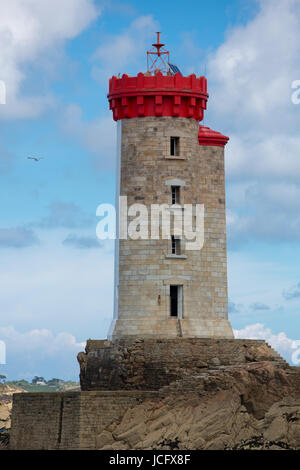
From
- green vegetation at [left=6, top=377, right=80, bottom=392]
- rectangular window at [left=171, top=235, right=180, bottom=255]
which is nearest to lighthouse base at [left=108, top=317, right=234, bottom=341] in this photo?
rectangular window at [left=171, top=235, right=180, bottom=255]

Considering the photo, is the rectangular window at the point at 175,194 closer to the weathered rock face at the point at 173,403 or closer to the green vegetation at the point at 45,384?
the weathered rock face at the point at 173,403

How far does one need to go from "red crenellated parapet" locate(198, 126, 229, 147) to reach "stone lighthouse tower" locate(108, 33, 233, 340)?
0.18 ft

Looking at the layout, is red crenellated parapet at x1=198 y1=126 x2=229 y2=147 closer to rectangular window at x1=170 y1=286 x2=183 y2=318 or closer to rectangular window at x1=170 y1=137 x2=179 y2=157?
rectangular window at x1=170 y1=137 x2=179 y2=157

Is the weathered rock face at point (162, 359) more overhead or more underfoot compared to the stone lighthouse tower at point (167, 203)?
more underfoot

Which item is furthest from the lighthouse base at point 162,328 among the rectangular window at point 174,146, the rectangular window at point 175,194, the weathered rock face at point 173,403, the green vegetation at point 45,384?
the green vegetation at point 45,384

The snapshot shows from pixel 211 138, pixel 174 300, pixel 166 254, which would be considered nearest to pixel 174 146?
pixel 211 138

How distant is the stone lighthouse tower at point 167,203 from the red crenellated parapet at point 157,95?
0.14 ft

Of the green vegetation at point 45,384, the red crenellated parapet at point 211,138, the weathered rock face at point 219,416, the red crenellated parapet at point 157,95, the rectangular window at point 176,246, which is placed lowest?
the weathered rock face at point 219,416

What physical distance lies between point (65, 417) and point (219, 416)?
628 centimetres

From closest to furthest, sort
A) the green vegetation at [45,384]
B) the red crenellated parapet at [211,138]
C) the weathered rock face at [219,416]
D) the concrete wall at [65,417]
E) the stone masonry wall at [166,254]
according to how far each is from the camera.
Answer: the weathered rock face at [219,416] < the concrete wall at [65,417] < the stone masonry wall at [166,254] < the red crenellated parapet at [211,138] < the green vegetation at [45,384]

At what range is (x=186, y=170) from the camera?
55.8m

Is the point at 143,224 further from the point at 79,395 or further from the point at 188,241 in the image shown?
the point at 79,395

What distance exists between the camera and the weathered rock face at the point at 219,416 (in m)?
48.9

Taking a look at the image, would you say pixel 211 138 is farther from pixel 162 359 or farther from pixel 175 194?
pixel 162 359
